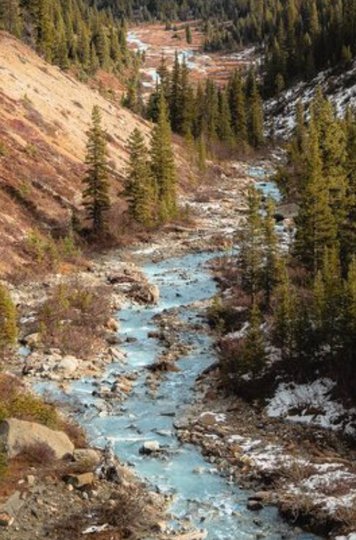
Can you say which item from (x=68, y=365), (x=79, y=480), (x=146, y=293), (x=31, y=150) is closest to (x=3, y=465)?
(x=79, y=480)

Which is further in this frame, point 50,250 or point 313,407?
point 50,250

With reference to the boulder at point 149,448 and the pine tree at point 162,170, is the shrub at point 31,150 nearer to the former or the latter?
the pine tree at point 162,170

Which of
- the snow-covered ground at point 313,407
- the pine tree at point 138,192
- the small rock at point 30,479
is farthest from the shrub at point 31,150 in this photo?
the small rock at point 30,479

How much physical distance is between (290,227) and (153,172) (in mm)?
13618

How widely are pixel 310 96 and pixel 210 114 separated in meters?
25.2

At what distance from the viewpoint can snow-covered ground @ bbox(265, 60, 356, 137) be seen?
347ft

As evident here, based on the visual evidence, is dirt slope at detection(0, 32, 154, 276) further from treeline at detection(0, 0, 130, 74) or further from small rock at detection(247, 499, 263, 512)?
small rock at detection(247, 499, 263, 512)

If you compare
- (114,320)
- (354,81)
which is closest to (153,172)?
(114,320)

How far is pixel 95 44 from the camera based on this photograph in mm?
131875

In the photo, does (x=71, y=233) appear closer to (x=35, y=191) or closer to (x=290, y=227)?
(x=35, y=191)

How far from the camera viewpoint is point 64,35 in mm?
106688

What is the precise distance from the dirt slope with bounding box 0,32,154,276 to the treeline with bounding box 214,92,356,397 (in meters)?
13.9

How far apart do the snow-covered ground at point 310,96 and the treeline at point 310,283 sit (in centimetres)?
6070

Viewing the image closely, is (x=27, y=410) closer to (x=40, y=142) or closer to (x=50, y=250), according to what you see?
(x=50, y=250)
